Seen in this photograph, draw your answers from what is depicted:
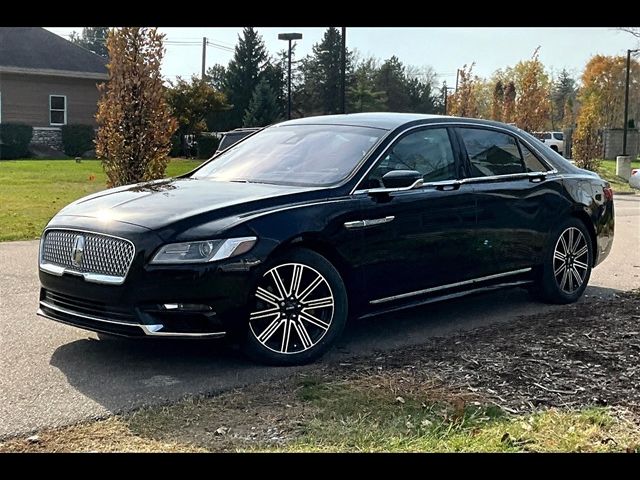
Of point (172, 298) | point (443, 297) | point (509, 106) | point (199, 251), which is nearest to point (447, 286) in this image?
point (443, 297)

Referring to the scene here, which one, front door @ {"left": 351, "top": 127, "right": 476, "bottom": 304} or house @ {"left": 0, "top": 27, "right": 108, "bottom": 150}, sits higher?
house @ {"left": 0, "top": 27, "right": 108, "bottom": 150}

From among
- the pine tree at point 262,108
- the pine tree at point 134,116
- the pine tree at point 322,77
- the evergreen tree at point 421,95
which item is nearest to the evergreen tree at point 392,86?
the evergreen tree at point 421,95

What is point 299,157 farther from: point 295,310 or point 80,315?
point 80,315

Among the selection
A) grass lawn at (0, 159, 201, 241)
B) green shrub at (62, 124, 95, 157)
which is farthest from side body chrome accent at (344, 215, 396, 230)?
green shrub at (62, 124, 95, 157)

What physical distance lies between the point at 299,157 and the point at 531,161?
7.81 ft

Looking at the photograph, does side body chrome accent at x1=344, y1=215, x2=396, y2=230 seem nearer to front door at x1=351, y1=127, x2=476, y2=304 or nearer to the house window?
front door at x1=351, y1=127, x2=476, y2=304

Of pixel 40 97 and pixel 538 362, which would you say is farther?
pixel 40 97

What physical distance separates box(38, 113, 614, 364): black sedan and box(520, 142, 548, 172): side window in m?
0.02

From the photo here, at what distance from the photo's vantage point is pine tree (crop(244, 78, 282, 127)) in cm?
4594

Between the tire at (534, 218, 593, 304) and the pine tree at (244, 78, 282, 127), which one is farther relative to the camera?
the pine tree at (244, 78, 282, 127)

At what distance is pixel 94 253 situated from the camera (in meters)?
4.79

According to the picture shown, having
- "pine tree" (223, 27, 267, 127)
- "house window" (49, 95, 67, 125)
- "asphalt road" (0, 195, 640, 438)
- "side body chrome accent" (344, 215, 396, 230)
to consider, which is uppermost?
"pine tree" (223, 27, 267, 127)

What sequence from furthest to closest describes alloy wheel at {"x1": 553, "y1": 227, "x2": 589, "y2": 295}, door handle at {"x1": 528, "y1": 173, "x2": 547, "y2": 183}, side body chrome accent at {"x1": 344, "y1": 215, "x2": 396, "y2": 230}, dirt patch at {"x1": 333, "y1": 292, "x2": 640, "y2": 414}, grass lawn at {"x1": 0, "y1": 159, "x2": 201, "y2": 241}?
grass lawn at {"x1": 0, "y1": 159, "x2": 201, "y2": 241} → alloy wheel at {"x1": 553, "y1": 227, "x2": 589, "y2": 295} → door handle at {"x1": 528, "y1": 173, "x2": 547, "y2": 183} → side body chrome accent at {"x1": 344, "y1": 215, "x2": 396, "y2": 230} → dirt patch at {"x1": 333, "y1": 292, "x2": 640, "y2": 414}
